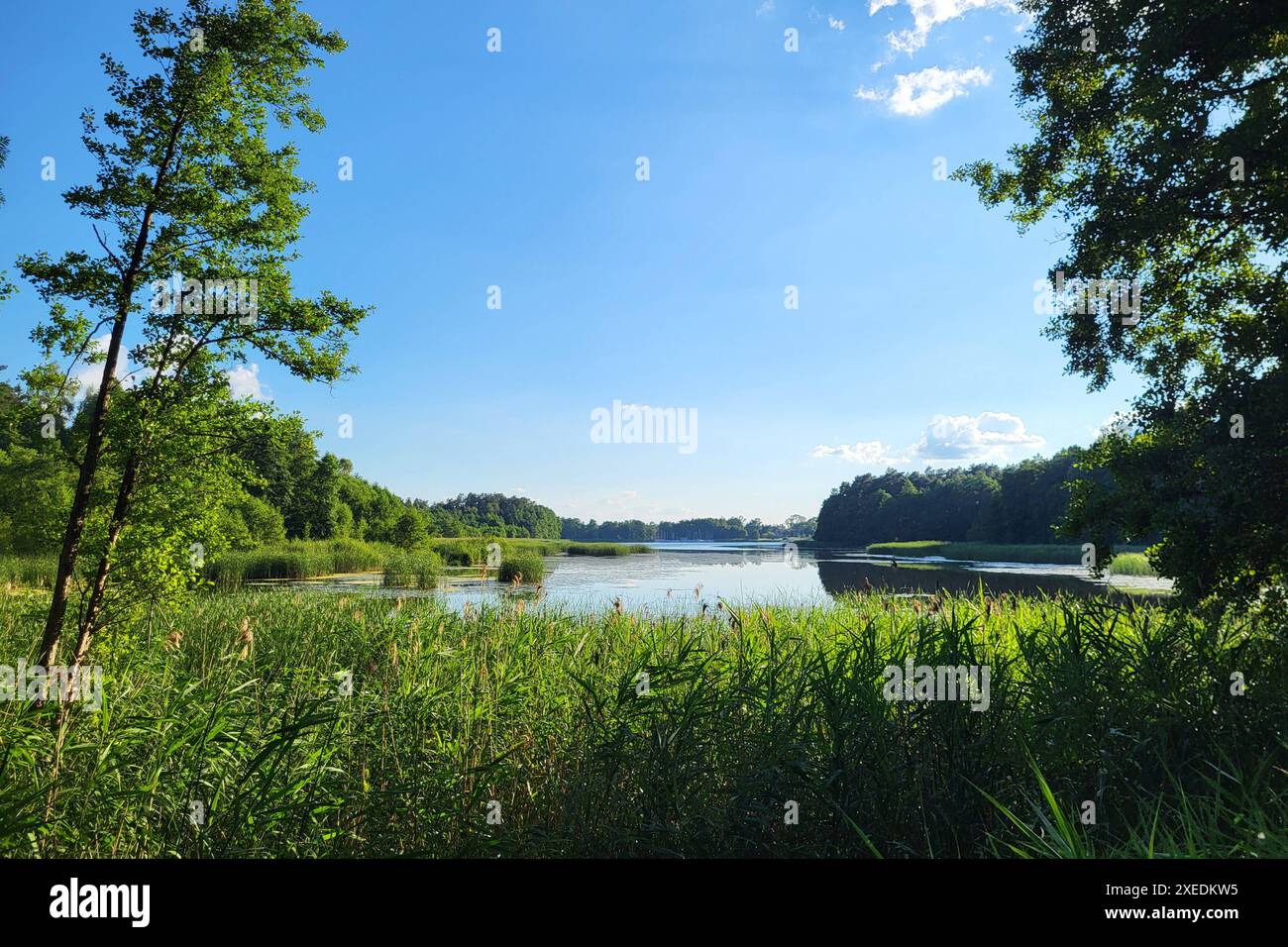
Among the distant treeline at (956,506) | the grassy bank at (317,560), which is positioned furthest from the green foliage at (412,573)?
the distant treeline at (956,506)

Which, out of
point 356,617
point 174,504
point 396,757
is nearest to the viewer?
point 396,757

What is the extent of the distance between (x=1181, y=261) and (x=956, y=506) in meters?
79.6

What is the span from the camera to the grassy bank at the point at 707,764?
3.97 metres

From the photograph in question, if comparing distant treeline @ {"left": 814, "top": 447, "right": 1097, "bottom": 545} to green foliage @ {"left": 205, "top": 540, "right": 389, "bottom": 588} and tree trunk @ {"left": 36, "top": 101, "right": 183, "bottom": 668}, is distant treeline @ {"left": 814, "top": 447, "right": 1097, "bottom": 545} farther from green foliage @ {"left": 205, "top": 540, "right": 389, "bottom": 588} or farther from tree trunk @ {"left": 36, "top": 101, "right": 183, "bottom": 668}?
green foliage @ {"left": 205, "top": 540, "right": 389, "bottom": 588}

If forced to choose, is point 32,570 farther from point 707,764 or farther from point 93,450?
point 707,764

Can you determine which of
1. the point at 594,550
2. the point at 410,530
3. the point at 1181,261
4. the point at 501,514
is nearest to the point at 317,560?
the point at 410,530

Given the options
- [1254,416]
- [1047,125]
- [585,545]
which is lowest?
[585,545]

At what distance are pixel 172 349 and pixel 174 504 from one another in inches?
69.3

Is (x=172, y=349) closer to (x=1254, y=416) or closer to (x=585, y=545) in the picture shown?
(x=1254, y=416)

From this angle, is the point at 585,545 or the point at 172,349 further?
the point at 585,545
